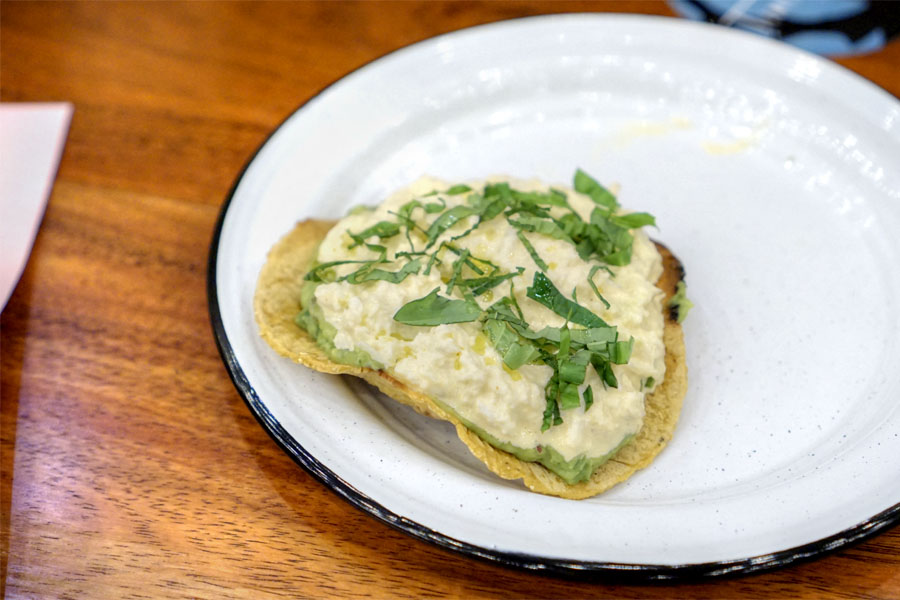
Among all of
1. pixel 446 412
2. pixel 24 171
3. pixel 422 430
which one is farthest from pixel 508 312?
pixel 24 171

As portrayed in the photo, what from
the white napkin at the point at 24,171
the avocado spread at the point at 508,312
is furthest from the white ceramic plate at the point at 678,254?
the white napkin at the point at 24,171

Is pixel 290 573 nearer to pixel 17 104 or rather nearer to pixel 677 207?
pixel 677 207

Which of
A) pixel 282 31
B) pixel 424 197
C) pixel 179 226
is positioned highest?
pixel 424 197

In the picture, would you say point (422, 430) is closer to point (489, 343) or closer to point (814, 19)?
point (489, 343)

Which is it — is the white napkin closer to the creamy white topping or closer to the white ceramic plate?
the white ceramic plate

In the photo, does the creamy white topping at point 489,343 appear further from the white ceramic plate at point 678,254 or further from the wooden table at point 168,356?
the wooden table at point 168,356

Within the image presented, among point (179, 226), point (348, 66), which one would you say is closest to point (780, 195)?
point (348, 66)
